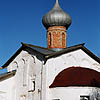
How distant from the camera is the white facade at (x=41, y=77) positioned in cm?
1612

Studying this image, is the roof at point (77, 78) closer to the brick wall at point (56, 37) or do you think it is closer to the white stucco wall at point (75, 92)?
the white stucco wall at point (75, 92)

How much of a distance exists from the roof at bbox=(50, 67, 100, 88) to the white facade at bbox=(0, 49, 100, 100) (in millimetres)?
237

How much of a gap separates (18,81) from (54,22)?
15.5ft

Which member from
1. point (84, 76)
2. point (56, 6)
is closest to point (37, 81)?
point (84, 76)

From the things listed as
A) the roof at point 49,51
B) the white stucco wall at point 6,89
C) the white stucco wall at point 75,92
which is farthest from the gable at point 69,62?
the white stucco wall at point 6,89

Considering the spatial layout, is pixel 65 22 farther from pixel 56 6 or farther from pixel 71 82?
pixel 71 82

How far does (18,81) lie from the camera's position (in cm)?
1898

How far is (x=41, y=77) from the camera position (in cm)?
1734

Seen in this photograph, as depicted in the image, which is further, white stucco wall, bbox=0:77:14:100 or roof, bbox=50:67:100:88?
white stucco wall, bbox=0:77:14:100

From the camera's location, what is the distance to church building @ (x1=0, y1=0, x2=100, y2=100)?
16.1 m

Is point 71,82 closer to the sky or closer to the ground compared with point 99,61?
closer to the ground

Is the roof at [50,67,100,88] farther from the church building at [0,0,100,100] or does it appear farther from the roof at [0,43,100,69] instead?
the roof at [0,43,100,69]

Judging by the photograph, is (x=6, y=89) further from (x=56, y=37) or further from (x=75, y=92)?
(x=75, y=92)

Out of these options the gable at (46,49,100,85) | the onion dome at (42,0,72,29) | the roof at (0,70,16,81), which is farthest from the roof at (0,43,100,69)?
the onion dome at (42,0,72,29)
